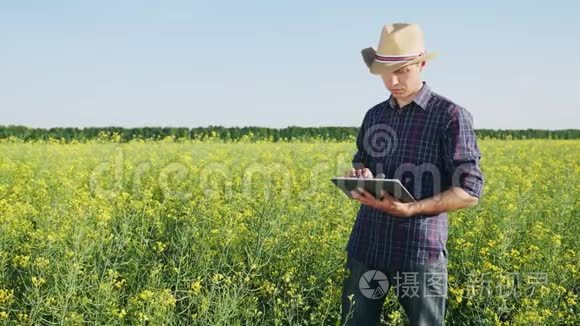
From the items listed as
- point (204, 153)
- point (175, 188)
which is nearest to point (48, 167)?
point (204, 153)

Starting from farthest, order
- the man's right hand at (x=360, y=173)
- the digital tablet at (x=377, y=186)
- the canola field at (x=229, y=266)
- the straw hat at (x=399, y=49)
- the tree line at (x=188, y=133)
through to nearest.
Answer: the tree line at (x=188, y=133)
the canola field at (x=229, y=266)
the man's right hand at (x=360, y=173)
the straw hat at (x=399, y=49)
the digital tablet at (x=377, y=186)

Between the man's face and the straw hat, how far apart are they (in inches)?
1.3

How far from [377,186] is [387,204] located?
0.12 metres

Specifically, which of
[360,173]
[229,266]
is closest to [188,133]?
[229,266]

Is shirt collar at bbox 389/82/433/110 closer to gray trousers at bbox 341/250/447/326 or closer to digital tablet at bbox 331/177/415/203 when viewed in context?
digital tablet at bbox 331/177/415/203

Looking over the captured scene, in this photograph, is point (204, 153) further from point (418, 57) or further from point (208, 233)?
point (418, 57)

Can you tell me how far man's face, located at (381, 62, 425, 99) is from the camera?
2.76 meters

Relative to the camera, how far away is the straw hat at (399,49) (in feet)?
8.98

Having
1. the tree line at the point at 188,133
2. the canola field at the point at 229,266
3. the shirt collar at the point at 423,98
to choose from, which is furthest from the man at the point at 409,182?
the tree line at the point at 188,133

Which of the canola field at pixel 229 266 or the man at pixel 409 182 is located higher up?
the man at pixel 409 182

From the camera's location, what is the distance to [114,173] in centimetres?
787

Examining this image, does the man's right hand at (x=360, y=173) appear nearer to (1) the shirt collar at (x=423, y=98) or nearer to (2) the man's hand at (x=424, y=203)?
(2) the man's hand at (x=424, y=203)

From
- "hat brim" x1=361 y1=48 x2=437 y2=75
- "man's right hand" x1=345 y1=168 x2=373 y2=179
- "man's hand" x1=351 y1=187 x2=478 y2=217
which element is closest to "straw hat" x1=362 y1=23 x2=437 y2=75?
"hat brim" x1=361 y1=48 x2=437 y2=75

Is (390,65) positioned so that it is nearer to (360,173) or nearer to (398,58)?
(398,58)
